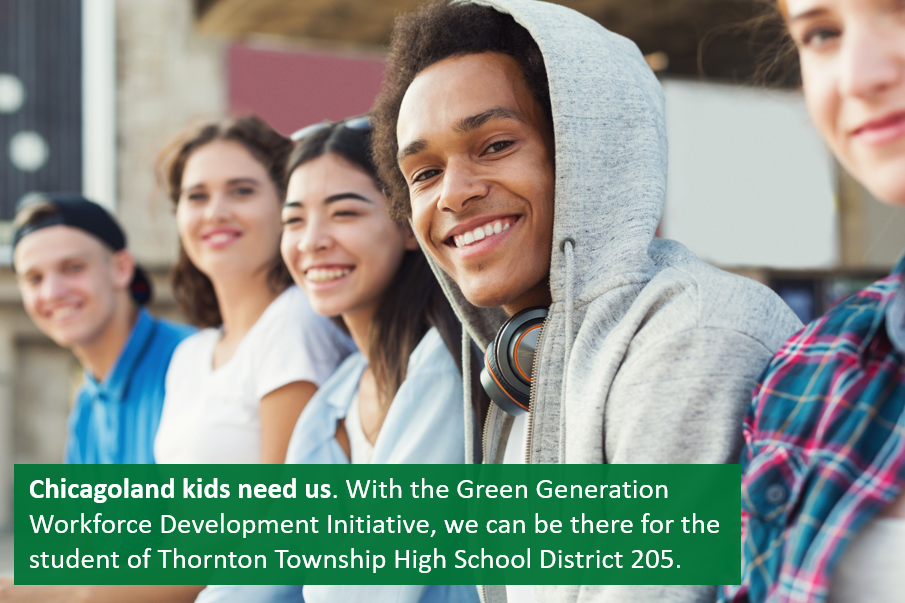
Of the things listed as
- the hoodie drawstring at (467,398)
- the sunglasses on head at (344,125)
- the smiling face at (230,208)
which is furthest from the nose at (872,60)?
the smiling face at (230,208)

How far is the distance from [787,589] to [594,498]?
327mm

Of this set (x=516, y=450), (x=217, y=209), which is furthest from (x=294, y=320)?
(x=516, y=450)

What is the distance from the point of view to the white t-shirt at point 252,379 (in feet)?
8.00

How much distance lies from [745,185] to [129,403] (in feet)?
22.2

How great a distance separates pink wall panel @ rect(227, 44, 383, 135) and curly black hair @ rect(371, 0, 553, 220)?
7.99 metres

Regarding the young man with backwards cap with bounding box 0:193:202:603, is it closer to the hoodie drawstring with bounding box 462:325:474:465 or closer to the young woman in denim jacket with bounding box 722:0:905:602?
the hoodie drawstring with bounding box 462:325:474:465

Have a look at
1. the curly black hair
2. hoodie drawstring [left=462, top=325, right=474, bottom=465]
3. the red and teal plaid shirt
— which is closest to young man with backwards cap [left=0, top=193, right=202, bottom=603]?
hoodie drawstring [left=462, top=325, right=474, bottom=465]

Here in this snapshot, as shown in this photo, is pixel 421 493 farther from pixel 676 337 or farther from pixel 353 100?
pixel 353 100

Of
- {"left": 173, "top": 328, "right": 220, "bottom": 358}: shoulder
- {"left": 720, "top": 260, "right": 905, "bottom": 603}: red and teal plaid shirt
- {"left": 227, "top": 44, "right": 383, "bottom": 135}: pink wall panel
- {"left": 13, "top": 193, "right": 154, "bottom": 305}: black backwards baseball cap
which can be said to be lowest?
{"left": 720, "top": 260, "right": 905, "bottom": 603}: red and teal plaid shirt

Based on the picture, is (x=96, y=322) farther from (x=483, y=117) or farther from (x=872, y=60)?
(x=872, y=60)

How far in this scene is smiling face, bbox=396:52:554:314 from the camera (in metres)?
1.50

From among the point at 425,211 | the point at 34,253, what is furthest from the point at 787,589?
the point at 34,253

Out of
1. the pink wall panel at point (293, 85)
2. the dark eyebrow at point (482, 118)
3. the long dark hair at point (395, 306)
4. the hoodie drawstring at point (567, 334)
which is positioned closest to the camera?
the hoodie drawstring at point (567, 334)

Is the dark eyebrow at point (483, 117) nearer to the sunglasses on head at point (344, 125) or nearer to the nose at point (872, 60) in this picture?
the nose at point (872, 60)
